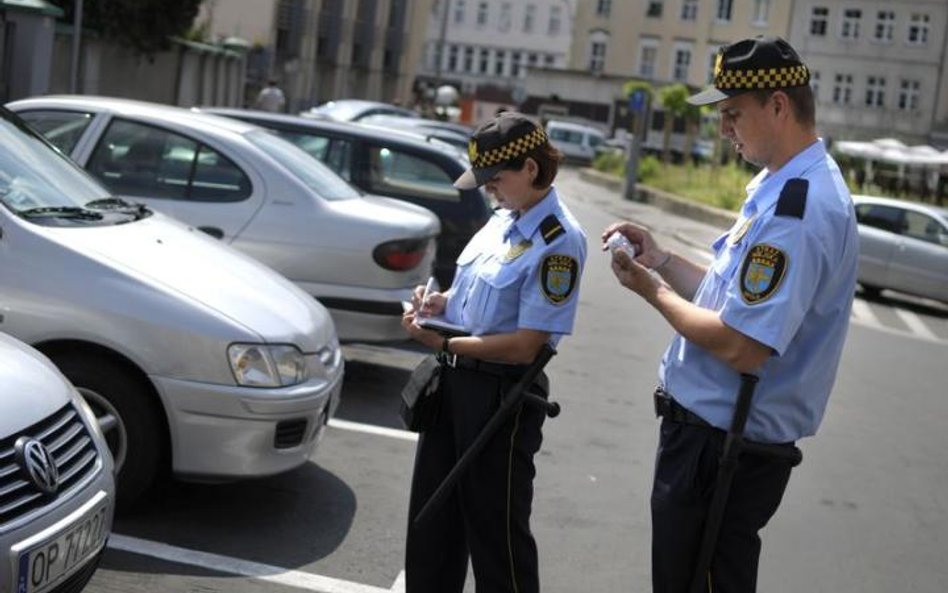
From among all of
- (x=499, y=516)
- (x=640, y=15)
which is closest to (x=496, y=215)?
(x=499, y=516)

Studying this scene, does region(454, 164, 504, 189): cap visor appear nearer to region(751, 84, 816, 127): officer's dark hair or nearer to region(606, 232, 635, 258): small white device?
region(606, 232, 635, 258): small white device

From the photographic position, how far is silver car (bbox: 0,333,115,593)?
3.29m

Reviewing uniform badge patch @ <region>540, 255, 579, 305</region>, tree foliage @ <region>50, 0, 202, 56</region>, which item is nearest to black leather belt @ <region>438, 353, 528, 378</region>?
uniform badge patch @ <region>540, 255, 579, 305</region>

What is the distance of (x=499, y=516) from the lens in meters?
3.77

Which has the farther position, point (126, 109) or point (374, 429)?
point (126, 109)

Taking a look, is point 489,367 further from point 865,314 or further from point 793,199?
point 865,314

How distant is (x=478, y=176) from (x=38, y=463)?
146 centimetres

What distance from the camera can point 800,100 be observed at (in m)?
3.11

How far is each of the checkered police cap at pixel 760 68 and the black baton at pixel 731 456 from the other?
693 millimetres

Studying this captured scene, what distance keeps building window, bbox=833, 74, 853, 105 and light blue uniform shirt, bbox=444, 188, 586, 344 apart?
7303 centimetres

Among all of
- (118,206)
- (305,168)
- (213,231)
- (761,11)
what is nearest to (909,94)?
(761,11)

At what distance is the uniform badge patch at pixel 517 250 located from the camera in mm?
3743

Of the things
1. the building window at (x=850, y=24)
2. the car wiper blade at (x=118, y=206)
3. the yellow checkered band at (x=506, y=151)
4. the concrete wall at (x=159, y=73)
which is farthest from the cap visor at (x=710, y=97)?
the building window at (x=850, y=24)

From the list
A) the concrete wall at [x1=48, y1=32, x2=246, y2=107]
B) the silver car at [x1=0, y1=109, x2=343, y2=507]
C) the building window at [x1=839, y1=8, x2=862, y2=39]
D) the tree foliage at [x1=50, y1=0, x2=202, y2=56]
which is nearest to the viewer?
the silver car at [x1=0, y1=109, x2=343, y2=507]
